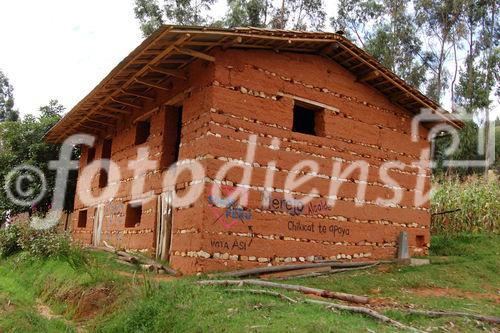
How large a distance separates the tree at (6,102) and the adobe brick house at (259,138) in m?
32.8

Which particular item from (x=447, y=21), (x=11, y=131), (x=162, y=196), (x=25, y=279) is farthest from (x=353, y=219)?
(x=447, y=21)

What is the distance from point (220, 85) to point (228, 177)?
196cm

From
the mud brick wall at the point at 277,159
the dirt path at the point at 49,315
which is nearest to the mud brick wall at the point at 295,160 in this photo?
the mud brick wall at the point at 277,159

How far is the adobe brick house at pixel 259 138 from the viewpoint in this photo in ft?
32.6

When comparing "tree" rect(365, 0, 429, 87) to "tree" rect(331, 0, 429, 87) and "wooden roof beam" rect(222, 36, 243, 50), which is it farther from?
"wooden roof beam" rect(222, 36, 243, 50)

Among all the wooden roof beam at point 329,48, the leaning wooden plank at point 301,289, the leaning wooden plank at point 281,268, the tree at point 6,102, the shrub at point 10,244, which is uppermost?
the tree at point 6,102

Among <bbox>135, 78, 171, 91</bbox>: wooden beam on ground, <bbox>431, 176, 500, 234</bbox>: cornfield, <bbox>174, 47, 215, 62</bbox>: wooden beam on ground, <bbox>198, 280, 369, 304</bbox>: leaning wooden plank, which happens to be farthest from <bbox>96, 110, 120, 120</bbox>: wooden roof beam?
<bbox>431, 176, 500, 234</bbox>: cornfield

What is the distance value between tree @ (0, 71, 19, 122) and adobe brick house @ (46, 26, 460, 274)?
32.8 m

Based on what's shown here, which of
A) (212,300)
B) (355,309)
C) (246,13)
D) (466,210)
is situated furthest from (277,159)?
(246,13)

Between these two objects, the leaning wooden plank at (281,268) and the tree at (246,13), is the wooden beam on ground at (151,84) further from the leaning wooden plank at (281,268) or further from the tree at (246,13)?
the tree at (246,13)

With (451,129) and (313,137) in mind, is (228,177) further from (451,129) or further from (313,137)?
(451,129)

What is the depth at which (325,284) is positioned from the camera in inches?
381

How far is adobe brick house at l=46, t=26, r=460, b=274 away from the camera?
9.94 metres

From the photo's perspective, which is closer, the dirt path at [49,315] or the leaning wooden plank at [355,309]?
the leaning wooden plank at [355,309]
